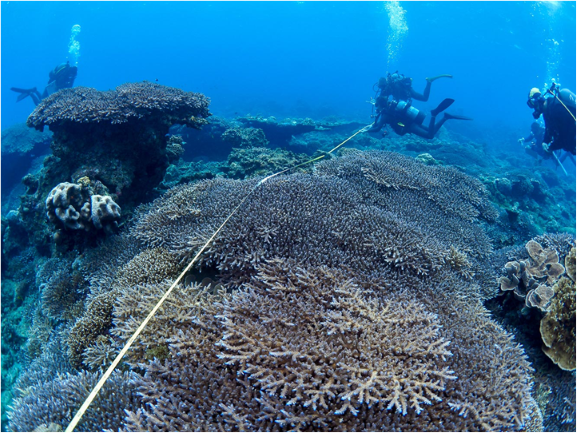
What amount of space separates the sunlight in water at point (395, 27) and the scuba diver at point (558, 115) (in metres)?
81.7

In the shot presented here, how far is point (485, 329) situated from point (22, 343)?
8.92 meters

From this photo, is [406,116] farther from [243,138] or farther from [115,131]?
[115,131]

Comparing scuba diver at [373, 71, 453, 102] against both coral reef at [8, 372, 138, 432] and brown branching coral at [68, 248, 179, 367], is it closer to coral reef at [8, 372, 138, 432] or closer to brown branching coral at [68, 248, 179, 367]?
brown branching coral at [68, 248, 179, 367]

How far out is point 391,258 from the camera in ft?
11.4

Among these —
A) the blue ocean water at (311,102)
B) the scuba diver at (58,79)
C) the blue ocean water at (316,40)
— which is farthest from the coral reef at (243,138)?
the blue ocean water at (316,40)

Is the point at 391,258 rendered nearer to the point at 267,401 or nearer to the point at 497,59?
the point at 267,401

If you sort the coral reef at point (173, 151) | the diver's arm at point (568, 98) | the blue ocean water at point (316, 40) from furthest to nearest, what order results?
the blue ocean water at point (316, 40) < the diver's arm at point (568, 98) < the coral reef at point (173, 151)

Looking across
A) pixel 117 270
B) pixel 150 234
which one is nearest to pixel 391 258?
pixel 150 234

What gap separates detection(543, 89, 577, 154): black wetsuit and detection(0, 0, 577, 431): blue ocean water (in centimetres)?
223

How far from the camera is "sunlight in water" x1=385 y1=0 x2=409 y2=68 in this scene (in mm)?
92188

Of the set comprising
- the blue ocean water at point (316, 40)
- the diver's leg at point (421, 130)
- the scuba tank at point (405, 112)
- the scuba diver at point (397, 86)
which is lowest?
the scuba tank at point (405, 112)

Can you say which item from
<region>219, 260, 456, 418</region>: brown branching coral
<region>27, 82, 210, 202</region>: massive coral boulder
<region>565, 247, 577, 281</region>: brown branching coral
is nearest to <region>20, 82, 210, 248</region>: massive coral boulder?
<region>27, 82, 210, 202</region>: massive coral boulder

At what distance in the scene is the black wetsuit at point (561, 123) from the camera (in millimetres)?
8305

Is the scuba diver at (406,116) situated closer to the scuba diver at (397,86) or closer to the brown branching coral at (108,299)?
the scuba diver at (397,86)
